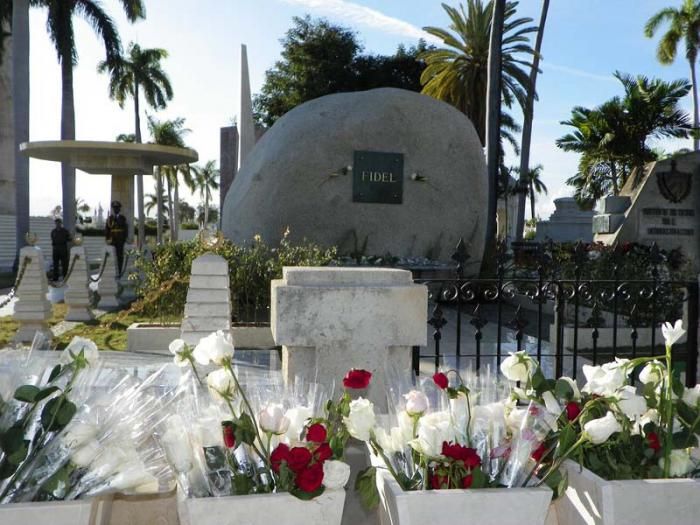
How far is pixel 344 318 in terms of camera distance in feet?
8.47

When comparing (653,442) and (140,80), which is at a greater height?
(140,80)

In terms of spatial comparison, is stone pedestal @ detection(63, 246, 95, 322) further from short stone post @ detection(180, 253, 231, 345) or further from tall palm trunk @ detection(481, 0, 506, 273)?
tall palm trunk @ detection(481, 0, 506, 273)

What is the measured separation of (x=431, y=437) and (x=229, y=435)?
0.49 m

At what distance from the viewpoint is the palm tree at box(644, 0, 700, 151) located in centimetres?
3556

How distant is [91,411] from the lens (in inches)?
62.8

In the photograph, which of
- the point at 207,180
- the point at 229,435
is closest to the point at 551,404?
the point at 229,435

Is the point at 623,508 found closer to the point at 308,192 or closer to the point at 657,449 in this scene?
the point at 657,449

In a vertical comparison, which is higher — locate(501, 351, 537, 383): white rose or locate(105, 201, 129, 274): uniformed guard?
locate(105, 201, 129, 274): uniformed guard

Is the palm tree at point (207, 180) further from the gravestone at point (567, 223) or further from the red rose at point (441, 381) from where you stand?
the red rose at point (441, 381)

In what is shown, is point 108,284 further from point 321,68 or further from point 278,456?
point 321,68

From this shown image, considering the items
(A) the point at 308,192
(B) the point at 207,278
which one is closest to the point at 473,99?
(A) the point at 308,192

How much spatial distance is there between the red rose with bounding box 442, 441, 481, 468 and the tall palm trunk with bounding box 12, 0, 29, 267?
69.1 ft

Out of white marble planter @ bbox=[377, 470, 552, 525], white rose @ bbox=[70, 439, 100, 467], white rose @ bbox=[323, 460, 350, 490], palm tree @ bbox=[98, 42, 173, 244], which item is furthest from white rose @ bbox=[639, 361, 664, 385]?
palm tree @ bbox=[98, 42, 173, 244]

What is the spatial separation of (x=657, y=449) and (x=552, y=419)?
29cm
